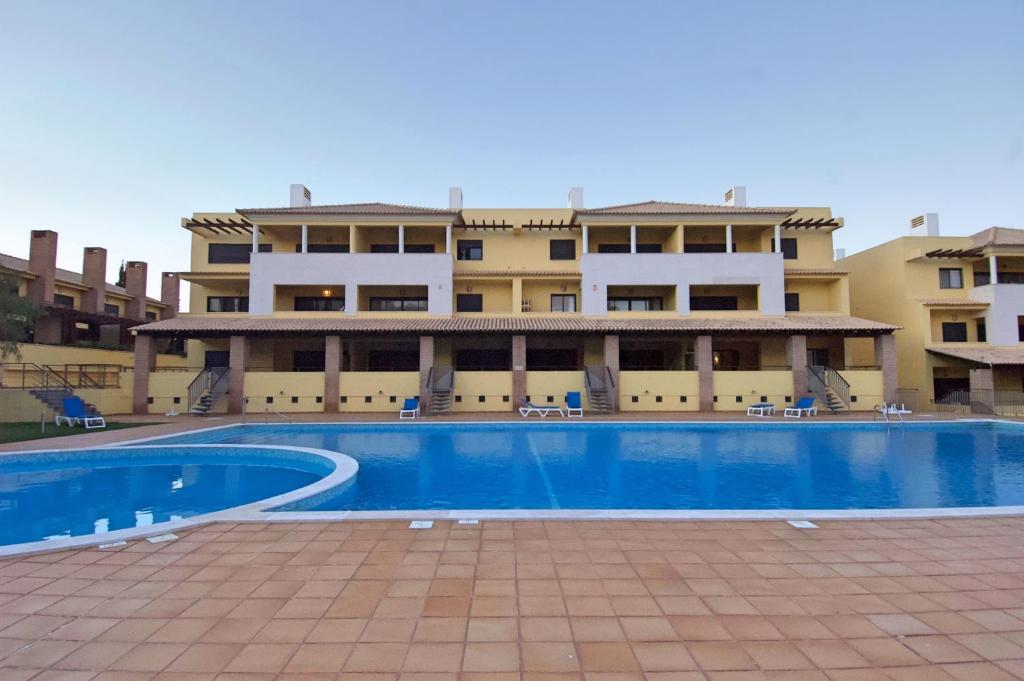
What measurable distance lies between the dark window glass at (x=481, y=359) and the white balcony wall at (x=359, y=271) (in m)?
2.67

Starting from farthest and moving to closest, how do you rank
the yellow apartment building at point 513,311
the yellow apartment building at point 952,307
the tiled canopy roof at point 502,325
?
the yellow apartment building at point 952,307 < the yellow apartment building at point 513,311 < the tiled canopy roof at point 502,325

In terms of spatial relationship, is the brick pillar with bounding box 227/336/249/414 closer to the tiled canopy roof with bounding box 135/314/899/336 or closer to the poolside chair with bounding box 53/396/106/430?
the tiled canopy roof with bounding box 135/314/899/336

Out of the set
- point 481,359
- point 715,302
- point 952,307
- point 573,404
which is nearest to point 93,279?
point 481,359

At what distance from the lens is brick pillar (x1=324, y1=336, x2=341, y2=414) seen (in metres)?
20.9

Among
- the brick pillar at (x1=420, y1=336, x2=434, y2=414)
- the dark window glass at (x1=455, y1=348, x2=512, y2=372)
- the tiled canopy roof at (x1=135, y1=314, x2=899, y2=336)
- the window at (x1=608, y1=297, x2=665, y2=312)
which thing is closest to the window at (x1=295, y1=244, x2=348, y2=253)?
the tiled canopy roof at (x1=135, y1=314, x2=899, y2=336)

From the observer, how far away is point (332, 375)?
20969 mm

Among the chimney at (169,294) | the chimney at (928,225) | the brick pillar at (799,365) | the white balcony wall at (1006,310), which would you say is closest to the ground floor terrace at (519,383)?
the brick pillar at (799,365)

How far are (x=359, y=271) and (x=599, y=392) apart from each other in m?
12.2

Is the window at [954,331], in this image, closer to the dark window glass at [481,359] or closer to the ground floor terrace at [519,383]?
the ground floor terrace at [519,383]

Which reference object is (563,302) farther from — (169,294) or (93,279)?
(169,294)

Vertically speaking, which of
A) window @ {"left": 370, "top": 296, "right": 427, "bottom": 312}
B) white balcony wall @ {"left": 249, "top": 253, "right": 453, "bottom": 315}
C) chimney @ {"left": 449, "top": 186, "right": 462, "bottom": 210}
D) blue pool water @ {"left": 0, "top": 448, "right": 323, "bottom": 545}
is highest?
chimney @ {"left": 449, "top": 186, "right": 462, "bottom": 210}

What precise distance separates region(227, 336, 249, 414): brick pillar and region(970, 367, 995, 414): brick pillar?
1218 inches

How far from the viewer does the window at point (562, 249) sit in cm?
2502

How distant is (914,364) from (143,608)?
3053 cm
